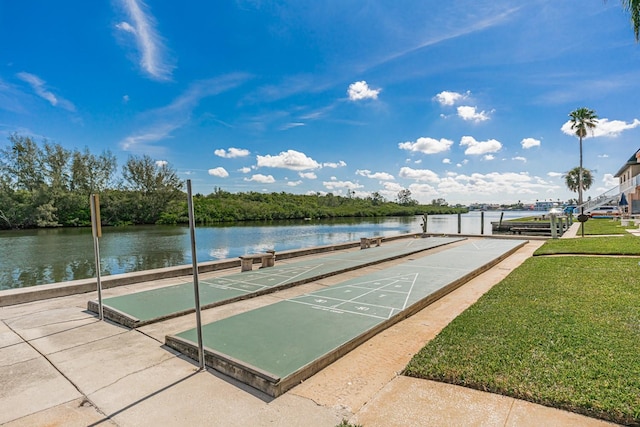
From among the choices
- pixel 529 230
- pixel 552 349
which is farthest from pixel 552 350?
pixel 529 230

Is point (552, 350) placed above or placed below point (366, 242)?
below

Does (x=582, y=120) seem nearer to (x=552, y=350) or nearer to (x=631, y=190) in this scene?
(x=631, y=190)

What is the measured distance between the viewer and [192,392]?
3.21 metres

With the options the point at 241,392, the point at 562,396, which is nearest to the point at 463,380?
the point at 562,396

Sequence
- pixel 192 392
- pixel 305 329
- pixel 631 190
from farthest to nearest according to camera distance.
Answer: pixel 631 190, pixel 305 329, pixel 192 392

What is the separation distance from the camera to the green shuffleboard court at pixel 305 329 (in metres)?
3.50

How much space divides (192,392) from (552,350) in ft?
12.3

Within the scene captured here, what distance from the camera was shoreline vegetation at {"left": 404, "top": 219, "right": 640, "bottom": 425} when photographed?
2.81 metres

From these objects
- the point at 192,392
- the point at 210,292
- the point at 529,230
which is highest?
the point at 210,292

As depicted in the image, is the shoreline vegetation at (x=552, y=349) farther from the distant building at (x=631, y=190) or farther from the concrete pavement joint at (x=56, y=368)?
the distant building at (x=631, y=190)

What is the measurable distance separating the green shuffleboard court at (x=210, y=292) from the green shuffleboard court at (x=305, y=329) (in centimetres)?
96

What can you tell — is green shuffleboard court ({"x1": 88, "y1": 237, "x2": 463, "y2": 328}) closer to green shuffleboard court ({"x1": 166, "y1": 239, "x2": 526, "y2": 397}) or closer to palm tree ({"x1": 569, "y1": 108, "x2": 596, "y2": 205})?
green shuffleboard court ({"x1": 166, "y1": 239, "x2": 526, "y2": 397})

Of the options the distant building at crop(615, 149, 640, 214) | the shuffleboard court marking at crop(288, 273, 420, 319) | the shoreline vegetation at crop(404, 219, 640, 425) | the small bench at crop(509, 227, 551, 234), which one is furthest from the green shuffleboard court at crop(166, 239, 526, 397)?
the distant building at crop(615, 149, 640, 214)

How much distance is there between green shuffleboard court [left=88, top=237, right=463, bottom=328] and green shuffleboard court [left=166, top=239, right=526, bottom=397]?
0.96 metres
